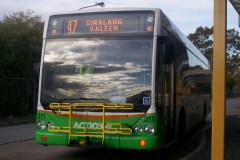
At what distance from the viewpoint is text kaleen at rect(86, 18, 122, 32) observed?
9719mm

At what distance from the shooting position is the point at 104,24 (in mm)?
9797

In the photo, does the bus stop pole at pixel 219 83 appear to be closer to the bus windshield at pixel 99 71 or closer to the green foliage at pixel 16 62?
the bus windshield at pixel 99 71

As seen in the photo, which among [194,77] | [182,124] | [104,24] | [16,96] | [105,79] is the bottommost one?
[182,124]

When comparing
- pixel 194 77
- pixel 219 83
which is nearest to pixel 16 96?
pixel 194 77

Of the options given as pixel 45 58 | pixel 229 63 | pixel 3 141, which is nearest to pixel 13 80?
pixel 3 141

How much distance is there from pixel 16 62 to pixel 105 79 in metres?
17.3

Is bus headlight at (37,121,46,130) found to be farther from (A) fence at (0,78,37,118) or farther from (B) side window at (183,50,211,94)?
(A) fence at (0,78,37,118)

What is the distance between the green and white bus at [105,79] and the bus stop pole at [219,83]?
1.86 metres

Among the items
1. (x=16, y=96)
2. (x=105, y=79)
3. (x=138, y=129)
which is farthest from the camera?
(x=16, y=96)

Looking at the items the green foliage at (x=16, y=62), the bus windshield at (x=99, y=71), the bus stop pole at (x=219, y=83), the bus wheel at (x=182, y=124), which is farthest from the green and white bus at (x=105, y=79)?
the green foliage at (x=16, y=62)

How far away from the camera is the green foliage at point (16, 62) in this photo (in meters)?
24.4

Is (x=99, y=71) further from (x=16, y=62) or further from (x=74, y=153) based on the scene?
(x=16, y=62)

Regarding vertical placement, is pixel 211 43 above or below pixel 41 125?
above

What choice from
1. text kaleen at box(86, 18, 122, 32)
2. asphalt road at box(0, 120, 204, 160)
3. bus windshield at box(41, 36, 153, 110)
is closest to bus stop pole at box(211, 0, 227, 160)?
bus windshield at box(41, 36, 153, 110)
